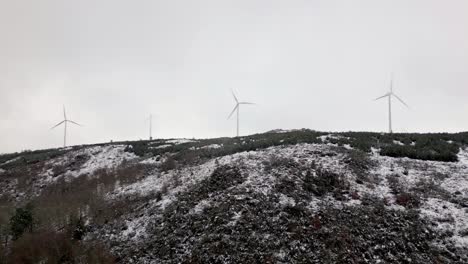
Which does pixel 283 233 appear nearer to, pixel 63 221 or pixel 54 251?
pixel 54 251

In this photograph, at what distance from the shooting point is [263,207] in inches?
719

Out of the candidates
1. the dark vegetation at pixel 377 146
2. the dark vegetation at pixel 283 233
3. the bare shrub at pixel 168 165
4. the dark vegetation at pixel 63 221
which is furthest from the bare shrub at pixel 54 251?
the dark vegetation at pixel 377 146

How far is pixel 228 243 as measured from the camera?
15906 mm

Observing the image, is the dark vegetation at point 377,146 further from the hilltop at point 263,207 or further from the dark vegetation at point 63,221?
the dark vegetation at point 63,221

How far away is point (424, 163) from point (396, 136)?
25.6ft

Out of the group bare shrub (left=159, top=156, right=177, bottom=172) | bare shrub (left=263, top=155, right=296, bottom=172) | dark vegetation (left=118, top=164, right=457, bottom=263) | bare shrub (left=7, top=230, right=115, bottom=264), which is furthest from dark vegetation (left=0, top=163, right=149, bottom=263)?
bare shrub (left=263, top=155, right=296, bottom=172)

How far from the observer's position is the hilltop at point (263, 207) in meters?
15.6

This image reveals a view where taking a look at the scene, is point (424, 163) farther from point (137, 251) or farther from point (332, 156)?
point (137, 251)

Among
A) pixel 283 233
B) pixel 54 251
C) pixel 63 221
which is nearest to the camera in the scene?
pixel 283 233

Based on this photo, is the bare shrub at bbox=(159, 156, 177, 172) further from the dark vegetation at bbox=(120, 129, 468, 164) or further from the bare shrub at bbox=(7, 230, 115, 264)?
the bare shrub at bbox=(7, 230, 115, 264)

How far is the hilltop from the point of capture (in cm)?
1565

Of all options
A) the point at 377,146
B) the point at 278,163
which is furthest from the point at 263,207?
the point at 377,146

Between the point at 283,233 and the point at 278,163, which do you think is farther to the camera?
the point at 278,163

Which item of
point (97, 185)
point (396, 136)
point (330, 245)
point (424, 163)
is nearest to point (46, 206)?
point (97, 185)
